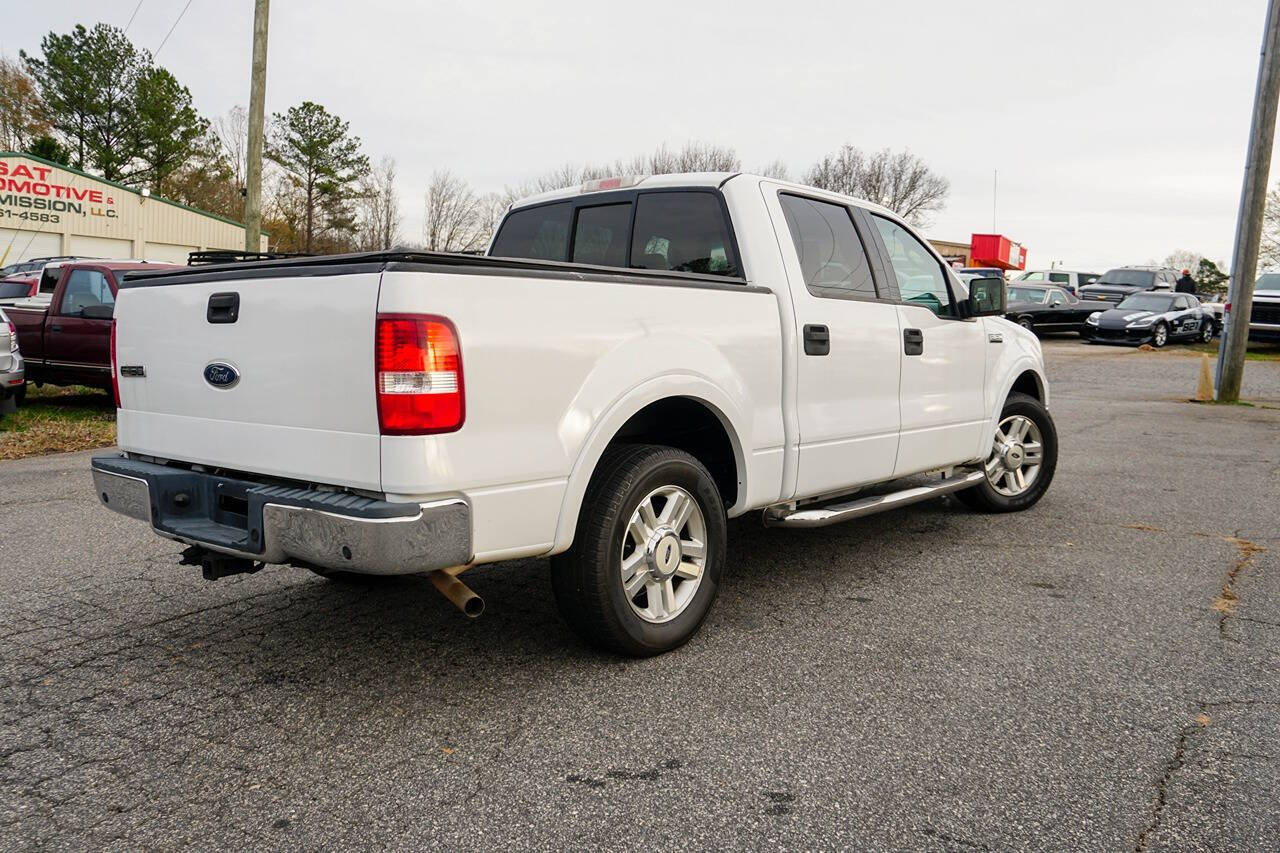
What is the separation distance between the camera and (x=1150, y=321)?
25.0 metres

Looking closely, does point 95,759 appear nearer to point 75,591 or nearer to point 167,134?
point 75,591

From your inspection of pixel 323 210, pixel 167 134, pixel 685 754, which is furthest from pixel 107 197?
pixel 685 754

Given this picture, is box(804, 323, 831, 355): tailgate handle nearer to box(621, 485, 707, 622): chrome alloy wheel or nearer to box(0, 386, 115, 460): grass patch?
box(621, 485, 707, 622): chrome alloy wheel

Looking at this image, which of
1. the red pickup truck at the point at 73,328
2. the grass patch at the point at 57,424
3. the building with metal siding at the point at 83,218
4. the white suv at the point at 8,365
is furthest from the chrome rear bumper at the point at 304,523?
the building with metal siding at the point at 83,218

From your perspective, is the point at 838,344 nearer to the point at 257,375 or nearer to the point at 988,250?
the point at 257,375

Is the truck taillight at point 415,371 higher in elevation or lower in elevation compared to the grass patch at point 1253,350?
higher

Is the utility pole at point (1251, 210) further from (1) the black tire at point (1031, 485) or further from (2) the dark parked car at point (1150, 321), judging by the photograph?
(2) the dark parked car at point (1150, 321)

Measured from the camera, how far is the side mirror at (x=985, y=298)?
5.64 m

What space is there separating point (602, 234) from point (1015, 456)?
3.37m

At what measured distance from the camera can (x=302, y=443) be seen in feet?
10.8

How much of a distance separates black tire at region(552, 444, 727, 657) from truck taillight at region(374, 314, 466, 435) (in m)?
0.77

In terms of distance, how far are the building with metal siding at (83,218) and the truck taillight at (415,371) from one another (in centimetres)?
3671

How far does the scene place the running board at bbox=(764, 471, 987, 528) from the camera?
4543mm

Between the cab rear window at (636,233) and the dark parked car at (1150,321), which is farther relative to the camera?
the dark parked car at (1150,321)
